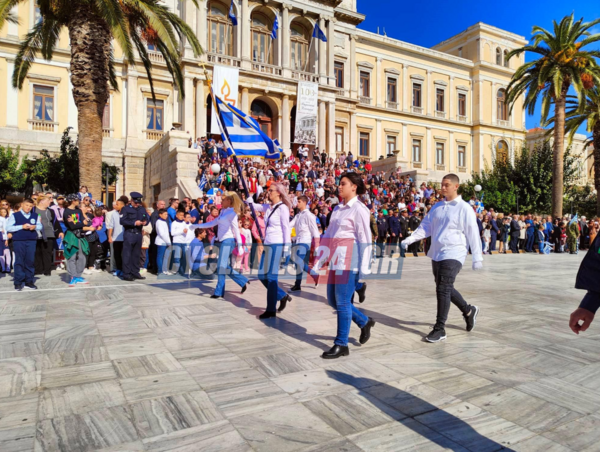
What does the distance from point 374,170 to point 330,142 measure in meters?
4.77

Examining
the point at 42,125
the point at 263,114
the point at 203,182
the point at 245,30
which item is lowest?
the point at 203,182

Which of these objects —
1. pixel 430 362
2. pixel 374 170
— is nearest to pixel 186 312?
pixel 430 362

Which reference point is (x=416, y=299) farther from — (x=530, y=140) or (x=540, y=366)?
(x=530, y=140)

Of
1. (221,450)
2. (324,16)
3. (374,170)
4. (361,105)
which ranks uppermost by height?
(324,16)

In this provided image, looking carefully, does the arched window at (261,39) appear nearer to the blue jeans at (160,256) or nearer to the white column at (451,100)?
the white column at (451,100)

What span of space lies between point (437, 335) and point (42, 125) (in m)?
27.6

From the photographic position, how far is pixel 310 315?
6.05 metres

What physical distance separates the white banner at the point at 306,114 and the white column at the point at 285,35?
105 inches

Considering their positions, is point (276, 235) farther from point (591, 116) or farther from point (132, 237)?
point (591, 116)

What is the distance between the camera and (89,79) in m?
12.5

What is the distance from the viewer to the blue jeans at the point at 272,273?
5806 millimetres

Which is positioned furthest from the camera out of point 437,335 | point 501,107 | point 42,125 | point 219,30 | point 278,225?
point 501,107

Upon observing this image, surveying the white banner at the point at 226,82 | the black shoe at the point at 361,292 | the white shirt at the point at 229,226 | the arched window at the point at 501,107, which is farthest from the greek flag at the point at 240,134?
the arched window at the point at 501,107

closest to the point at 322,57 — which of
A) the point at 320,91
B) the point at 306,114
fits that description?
the point at 320,91
